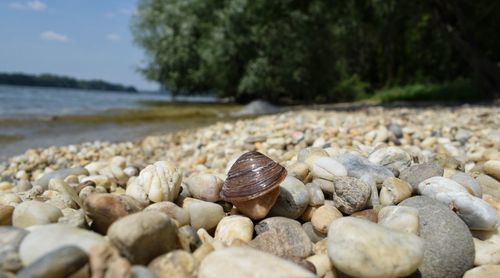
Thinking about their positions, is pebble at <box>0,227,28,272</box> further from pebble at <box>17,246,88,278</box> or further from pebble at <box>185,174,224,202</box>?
pebble at <box>185,174,224,202</box>

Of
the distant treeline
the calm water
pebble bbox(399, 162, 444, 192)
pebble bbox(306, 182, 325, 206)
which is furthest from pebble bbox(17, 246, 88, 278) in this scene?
the distant treeline

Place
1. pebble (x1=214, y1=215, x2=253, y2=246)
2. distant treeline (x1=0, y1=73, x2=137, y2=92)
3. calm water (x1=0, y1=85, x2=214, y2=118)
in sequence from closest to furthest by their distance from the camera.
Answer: pebble (x1=214, y1=215, x2=253, y2=246) → calm water (x1=0, y1=85, x2=214, y2=118) → distant treeline (x1=0, y1=73, x2=137, y2=92)

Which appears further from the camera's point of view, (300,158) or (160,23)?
(160,23)

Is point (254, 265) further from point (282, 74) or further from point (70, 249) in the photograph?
point (282, 74)

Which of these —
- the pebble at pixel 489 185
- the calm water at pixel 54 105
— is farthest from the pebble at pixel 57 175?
the calm water at pixel 54 105

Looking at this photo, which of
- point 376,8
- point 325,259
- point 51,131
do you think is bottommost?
point 51,131

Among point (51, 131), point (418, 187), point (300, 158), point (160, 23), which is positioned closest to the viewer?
point (418, 187)

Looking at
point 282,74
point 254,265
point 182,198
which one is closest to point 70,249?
point 254,265
